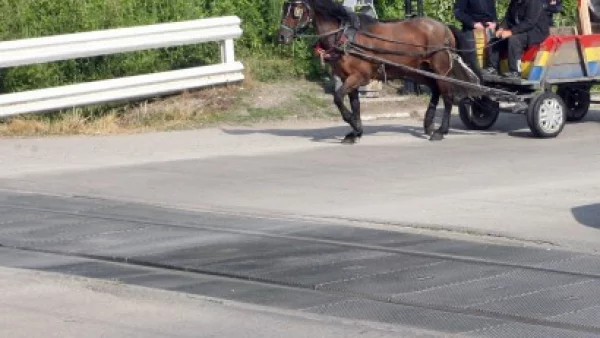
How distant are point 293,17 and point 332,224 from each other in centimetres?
532

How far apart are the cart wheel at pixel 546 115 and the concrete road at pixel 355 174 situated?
6.7 inches

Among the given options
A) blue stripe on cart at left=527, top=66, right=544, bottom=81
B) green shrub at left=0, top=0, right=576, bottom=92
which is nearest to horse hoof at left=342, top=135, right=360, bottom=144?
blue stripe on cart at left=527, top=66, right=544, bottom=81

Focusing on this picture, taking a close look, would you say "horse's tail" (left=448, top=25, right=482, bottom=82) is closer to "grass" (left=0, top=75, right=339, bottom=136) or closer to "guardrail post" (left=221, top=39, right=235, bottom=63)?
"grass" (left=0, top=75, right=339, bottom=136)

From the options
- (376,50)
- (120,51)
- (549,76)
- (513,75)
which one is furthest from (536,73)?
(120,51)

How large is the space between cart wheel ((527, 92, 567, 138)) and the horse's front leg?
221 cm

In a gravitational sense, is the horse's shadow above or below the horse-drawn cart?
below

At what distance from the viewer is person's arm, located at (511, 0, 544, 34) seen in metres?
16.6

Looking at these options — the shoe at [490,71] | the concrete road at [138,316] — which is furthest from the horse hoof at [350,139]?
the concrete road at [138,316]

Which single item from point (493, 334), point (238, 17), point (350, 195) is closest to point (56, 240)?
point (350, 195)

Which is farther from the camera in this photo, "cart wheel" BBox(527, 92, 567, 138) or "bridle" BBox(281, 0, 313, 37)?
"cart wheel" BBox(527, 92, 567, 138)

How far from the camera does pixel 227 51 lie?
62.7 ft

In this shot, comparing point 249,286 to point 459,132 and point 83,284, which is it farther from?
point 459,132

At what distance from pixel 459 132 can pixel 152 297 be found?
981 centimetres

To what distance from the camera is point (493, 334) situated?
764 cm
